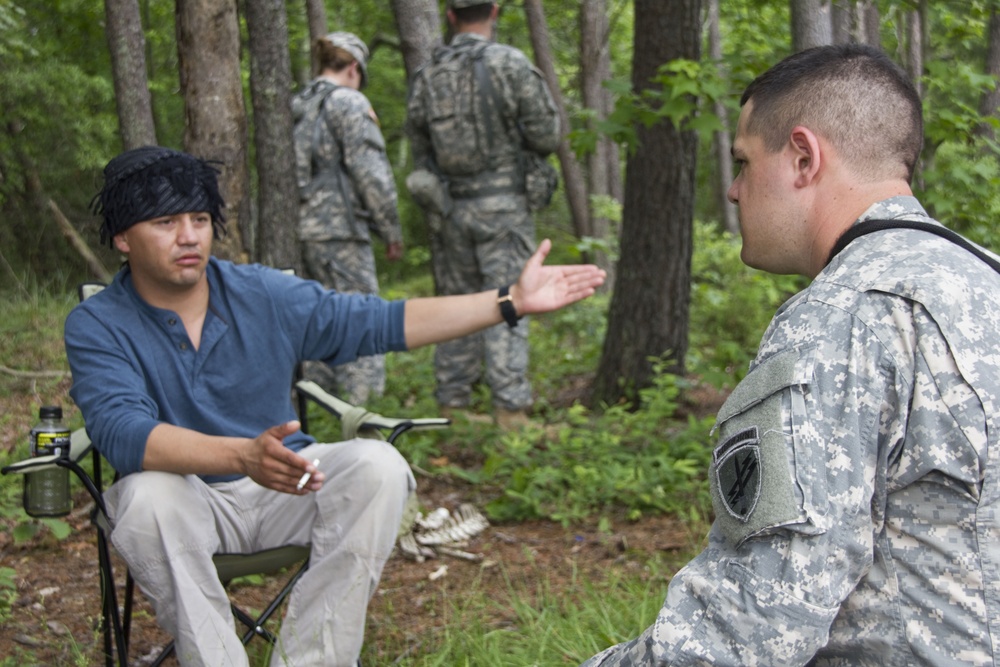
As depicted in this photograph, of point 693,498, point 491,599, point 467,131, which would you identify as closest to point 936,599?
point 491,599

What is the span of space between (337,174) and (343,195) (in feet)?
0.48

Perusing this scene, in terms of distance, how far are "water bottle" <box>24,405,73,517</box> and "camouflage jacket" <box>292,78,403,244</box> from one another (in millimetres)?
3465

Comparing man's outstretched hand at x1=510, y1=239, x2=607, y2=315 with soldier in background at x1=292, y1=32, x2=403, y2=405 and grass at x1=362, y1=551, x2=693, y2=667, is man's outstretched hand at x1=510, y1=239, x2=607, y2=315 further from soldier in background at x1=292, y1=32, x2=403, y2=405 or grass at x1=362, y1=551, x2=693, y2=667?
soldier in background at x1=292, y1=32, x2=403, y2=405

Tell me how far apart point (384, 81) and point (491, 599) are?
47.4 ft

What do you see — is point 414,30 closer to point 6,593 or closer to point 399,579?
point 399,579

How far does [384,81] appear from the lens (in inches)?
672

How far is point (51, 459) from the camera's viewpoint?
284 centimetres

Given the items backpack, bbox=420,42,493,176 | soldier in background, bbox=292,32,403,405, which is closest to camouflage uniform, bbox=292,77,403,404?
soldier in background, bbox=292,32,403,405

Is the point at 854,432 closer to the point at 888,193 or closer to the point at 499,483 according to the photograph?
the point at 888,193

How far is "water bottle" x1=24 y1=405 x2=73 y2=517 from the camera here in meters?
2.92

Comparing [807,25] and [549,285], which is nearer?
[549,285]

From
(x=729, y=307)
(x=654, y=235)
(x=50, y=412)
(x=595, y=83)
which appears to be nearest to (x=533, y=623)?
(x=50, y=412)

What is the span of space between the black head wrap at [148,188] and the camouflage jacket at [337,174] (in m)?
3.21

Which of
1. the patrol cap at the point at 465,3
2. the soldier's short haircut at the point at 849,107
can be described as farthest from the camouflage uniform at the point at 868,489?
the patrol cap at the point at 465,3
